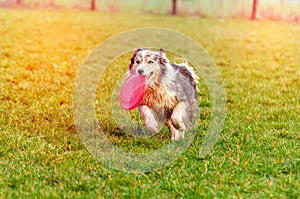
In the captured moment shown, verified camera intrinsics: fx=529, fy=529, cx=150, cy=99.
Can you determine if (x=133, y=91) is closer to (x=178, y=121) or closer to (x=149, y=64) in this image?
(x=149, y=64)

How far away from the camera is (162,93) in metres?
5.00

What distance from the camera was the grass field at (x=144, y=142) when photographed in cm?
392

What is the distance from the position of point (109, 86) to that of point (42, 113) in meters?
1.89

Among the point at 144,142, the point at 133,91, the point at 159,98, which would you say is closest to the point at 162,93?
the point at 159,98

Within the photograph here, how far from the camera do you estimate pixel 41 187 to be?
12.7ft

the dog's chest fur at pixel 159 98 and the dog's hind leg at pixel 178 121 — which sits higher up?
the dog's chest fur at pixel 159 98

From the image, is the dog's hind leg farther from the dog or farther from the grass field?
the grass field

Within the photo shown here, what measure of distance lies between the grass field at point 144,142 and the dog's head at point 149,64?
2.15ft

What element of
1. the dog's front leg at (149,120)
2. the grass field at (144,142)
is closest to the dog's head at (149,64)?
the dog's front leg at (149,120)

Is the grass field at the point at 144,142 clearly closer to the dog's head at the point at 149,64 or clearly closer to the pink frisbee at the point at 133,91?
the pink frisbee at the point at 133,91

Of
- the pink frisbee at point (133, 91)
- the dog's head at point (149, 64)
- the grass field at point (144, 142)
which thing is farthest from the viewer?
the pink frisbee at point (133, 91)

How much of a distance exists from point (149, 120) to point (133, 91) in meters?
0.31

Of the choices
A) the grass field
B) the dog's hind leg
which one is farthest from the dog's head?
the grass field

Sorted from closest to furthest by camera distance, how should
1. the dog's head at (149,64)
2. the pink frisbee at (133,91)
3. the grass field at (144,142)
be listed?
the grass field at (144,142) < the dog's head at (149,64) < the pink frisbee at (133,91)
